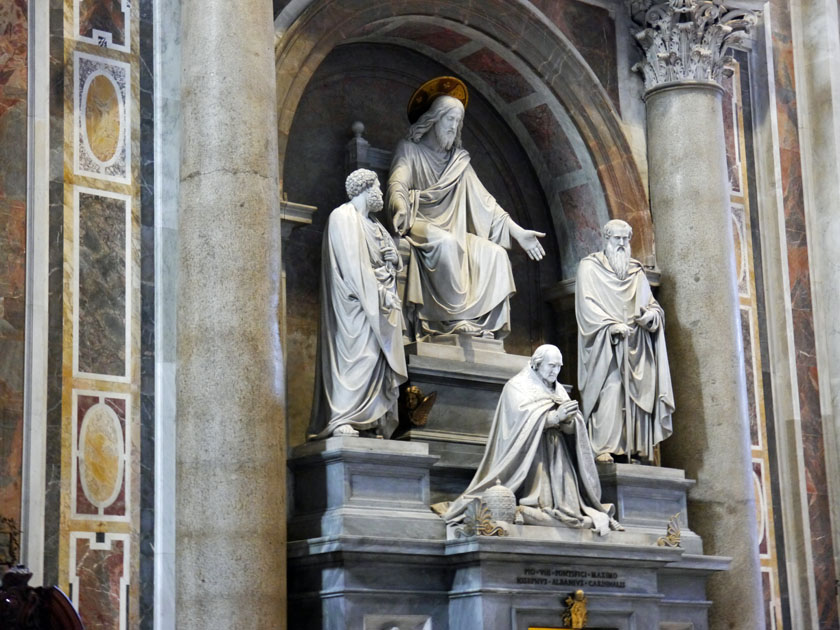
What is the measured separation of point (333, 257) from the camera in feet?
41.6

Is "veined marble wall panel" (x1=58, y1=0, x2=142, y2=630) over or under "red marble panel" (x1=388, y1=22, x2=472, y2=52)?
under


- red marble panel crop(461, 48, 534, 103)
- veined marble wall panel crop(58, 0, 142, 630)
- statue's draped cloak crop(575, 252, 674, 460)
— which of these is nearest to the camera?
veined marble wall panel crop(58, 0, 142, 630)

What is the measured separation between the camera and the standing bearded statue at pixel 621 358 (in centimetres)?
1408

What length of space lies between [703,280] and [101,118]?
5.88 meters

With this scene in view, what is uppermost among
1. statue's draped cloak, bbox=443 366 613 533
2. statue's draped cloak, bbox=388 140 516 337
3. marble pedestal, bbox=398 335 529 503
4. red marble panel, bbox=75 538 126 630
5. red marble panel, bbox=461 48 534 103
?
red marble panel, bbox=461 48 534 103

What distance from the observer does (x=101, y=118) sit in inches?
484

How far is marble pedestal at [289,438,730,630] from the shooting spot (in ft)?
38.6

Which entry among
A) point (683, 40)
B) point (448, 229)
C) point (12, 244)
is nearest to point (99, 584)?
point (12, 244)

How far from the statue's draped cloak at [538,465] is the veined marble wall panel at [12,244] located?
Result: 3.28 metres

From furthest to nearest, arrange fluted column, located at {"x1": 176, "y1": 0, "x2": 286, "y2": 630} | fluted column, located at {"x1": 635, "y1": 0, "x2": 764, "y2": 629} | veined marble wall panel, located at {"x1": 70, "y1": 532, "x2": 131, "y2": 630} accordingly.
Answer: fluted column, located at {"x1": 635, "y1": 0, "x2": 764, "y2": 629} < veined marble wall panel, located at {"x1": 70, "y1": 532, "x2": 131, "y2": 630} < fluted column, located at {"x1": 176, "y1": 0, "x2": 286, "y2": 630}

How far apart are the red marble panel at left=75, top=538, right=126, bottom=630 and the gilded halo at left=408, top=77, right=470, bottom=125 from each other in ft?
16.6

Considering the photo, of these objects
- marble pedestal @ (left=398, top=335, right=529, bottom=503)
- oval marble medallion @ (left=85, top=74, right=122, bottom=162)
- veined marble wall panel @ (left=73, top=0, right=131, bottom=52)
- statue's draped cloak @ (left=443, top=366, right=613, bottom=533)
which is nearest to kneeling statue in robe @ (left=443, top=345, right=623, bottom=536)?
statue's draped cloak @ (left=443, top=366, right=613, bottom=533)

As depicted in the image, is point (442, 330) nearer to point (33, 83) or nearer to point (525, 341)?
point (525, 341)

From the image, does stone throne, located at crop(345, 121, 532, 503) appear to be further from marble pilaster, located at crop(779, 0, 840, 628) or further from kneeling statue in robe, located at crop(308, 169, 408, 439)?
marble pilaster, located at crop(779, 0, 840, 628)
